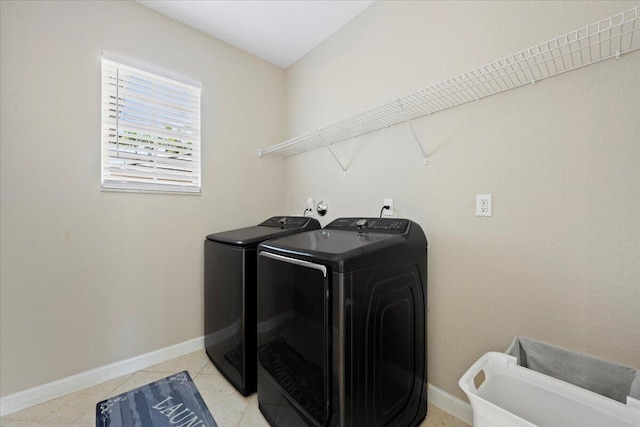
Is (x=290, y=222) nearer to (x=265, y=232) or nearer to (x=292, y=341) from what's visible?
(x=265, y=232)

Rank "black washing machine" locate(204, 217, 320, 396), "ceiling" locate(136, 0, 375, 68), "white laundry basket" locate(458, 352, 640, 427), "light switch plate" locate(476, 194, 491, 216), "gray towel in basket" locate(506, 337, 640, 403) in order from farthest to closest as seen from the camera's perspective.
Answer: "ceiling" locate(136, 0, 375, 68) < "black washing machine" locate(204, 217, 320, 396) < "light switch plate" locate(476, 194, 491, 216) < "gray towel in basket" locate(506, 337, 640, 403) < "white laundry basket" locate(458, 352, 640, 427)

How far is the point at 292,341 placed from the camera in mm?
1259

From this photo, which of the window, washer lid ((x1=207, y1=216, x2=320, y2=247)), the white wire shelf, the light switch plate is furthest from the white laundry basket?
the window

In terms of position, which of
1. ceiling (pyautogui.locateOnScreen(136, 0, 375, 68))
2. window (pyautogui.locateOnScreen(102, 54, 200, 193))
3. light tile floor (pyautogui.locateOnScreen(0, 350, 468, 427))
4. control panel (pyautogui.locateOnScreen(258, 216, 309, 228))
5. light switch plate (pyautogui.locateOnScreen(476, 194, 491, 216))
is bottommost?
light tile floor (pyautogui.locateOnScreen(0, 350, 468, 427))

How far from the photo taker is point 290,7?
1.94 meters

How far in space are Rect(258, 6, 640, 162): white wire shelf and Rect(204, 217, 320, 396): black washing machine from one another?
3.29ft

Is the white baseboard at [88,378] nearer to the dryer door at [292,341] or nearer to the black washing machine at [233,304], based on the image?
the black washing machine at [233,304]

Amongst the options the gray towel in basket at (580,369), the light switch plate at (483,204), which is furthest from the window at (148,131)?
the gray towel in basket at (580,369)

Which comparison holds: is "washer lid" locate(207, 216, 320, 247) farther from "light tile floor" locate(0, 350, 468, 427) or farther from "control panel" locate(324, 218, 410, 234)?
"light tile floor" locate(0, 350, 468, 427)

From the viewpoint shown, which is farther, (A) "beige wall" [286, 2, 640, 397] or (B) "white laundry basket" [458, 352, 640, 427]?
(A) "beige wall" [286, 2, 640, 397]

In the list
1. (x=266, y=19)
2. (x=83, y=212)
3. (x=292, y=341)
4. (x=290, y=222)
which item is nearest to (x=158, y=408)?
(x=292, y=341)

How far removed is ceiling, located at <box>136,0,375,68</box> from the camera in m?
1.92

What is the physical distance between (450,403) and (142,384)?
1952 millimetres

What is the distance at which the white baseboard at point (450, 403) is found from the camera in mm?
1412
